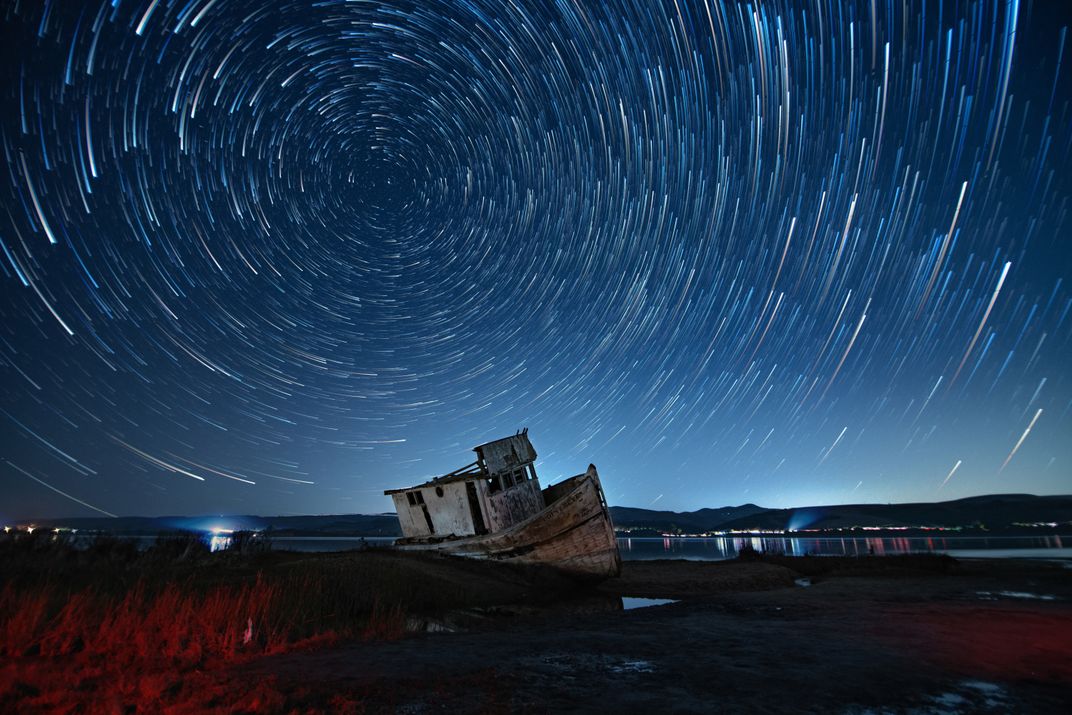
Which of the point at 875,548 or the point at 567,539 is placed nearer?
the point at 567,539

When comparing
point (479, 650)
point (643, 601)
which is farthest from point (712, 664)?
point (643, 601)

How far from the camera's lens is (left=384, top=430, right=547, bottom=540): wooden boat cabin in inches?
790

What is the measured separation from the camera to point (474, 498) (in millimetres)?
20828

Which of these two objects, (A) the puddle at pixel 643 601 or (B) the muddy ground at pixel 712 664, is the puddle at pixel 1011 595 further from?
(A) the puddle at pixel 643 601

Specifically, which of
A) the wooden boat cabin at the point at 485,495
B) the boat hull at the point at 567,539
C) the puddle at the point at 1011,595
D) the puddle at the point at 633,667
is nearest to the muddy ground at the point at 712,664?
the puddle at the point at 633,667

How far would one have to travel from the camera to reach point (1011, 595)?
12766 mm

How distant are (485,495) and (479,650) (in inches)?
524

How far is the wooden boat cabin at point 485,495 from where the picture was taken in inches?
Result: 790

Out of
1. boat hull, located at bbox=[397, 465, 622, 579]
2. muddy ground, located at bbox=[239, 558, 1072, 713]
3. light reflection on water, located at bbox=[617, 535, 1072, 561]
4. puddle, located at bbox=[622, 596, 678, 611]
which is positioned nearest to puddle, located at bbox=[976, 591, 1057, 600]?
muddy ground, located at bbox=[239, 558, 1072, 713]

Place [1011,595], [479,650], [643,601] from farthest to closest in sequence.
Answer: [643,601] < [1011,595] < [479,650]

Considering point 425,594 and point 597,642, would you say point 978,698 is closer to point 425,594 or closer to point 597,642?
point 597,642

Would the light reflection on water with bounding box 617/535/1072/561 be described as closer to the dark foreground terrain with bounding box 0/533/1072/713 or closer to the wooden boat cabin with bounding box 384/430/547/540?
the wooden boat cabin with bounding box 384/430/547/540

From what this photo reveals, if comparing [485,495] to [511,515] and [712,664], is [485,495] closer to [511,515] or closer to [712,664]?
[511,515]

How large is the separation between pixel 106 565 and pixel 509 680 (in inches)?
455
